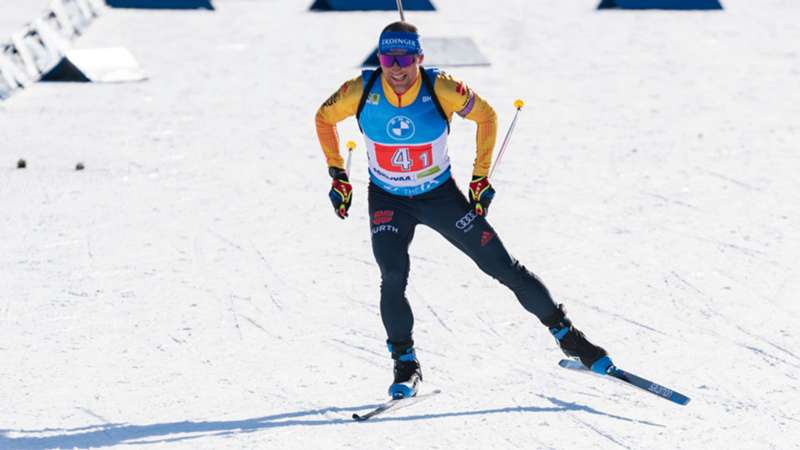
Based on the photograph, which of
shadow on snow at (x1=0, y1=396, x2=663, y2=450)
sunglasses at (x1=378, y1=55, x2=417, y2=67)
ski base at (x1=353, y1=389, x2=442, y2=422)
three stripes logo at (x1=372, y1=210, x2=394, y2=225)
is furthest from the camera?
three stripes logo at (x1=372, y1=210, x2=394, y2=225)

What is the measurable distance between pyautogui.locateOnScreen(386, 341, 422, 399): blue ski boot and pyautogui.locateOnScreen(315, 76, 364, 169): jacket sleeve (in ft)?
3.52

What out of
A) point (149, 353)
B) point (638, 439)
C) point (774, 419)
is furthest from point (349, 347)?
point (774, 419)

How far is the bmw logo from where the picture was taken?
634 cm

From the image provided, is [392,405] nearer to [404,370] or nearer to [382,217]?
[404,370]

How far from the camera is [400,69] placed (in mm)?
6172

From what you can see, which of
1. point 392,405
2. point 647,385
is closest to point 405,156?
point 392,405

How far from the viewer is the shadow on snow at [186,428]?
601 centimetres

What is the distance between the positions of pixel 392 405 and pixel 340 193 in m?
1.21

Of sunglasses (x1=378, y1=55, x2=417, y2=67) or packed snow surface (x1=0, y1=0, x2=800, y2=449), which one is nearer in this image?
sunglasses (x1=378, y1=55, x2=417, y2=67)

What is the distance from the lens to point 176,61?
53.1ft

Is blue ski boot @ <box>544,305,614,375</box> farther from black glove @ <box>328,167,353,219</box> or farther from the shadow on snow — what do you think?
black glove @ <box>328,167,353,219</box>

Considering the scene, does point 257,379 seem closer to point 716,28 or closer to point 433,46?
point 433,46

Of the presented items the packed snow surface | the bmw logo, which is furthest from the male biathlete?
the packed snow surface

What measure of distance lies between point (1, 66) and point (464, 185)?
21.6ft
